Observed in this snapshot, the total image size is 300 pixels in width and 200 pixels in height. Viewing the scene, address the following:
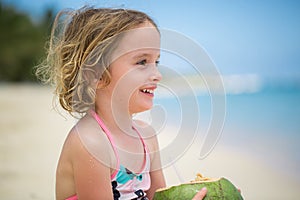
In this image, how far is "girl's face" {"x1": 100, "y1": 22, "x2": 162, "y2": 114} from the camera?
201cm

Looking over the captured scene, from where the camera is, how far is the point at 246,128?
5484 mm

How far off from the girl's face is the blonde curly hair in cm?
3

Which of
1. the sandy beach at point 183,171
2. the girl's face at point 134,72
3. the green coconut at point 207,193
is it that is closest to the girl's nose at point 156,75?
the girl's face at point 134,72

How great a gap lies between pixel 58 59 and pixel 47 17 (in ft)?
85.3

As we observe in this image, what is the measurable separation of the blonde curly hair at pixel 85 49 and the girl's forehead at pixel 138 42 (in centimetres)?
2

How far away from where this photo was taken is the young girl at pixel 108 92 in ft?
6.42

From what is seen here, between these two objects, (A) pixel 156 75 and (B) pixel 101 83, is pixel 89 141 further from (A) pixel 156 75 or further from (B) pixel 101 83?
(A) pixel 156 75

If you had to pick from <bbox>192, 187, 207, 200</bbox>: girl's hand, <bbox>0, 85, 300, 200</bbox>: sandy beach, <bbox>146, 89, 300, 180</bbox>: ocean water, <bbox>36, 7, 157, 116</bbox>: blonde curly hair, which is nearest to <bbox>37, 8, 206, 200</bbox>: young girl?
<bbox>36, 7, 157, 116</bbox>: blonde curly hair

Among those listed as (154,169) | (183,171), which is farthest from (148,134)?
(183,171)

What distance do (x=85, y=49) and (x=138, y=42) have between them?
0.22m

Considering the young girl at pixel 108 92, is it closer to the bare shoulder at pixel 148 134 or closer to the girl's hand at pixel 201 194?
the bare shoulder at pixel 148 134

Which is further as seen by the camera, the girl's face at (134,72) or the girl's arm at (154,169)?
the girl's arm at (154,169)

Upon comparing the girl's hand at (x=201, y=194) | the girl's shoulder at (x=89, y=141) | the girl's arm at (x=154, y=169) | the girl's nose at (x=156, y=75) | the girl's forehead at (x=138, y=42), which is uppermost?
the girl's forehead at (x=138, y=42)

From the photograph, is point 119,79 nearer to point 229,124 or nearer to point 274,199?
point 274,199
